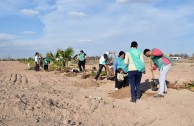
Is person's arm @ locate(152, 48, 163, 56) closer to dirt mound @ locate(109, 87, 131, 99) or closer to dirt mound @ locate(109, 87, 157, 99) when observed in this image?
dirt mound @ locate(109, 87, 157, 99)

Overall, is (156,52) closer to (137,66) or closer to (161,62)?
(161,62)

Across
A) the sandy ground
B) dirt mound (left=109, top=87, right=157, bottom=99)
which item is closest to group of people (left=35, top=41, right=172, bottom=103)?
dirt mound (left=109, top=87, right=157, bottom=99)

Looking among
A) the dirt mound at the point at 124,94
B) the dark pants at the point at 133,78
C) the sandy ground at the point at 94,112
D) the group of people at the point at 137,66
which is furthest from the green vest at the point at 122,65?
the dark pants at the point at 133,78

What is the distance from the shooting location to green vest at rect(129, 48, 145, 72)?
27.7 feet

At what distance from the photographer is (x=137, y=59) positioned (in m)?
8.49

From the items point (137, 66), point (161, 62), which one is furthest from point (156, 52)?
point (137, 66)

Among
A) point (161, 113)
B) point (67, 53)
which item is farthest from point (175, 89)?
point (67, 53)

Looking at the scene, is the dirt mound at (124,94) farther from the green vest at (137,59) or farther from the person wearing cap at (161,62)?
the green vest at (137,59)

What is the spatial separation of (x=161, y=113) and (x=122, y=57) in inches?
125

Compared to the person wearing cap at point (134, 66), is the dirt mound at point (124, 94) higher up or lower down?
lower down

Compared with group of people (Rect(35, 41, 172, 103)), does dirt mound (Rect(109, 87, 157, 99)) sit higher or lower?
lower

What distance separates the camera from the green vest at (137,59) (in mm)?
8438

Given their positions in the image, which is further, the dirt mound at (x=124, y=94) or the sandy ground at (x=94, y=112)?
the dirt mound at (x=124, y=94)

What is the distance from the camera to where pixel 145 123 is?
699cm
